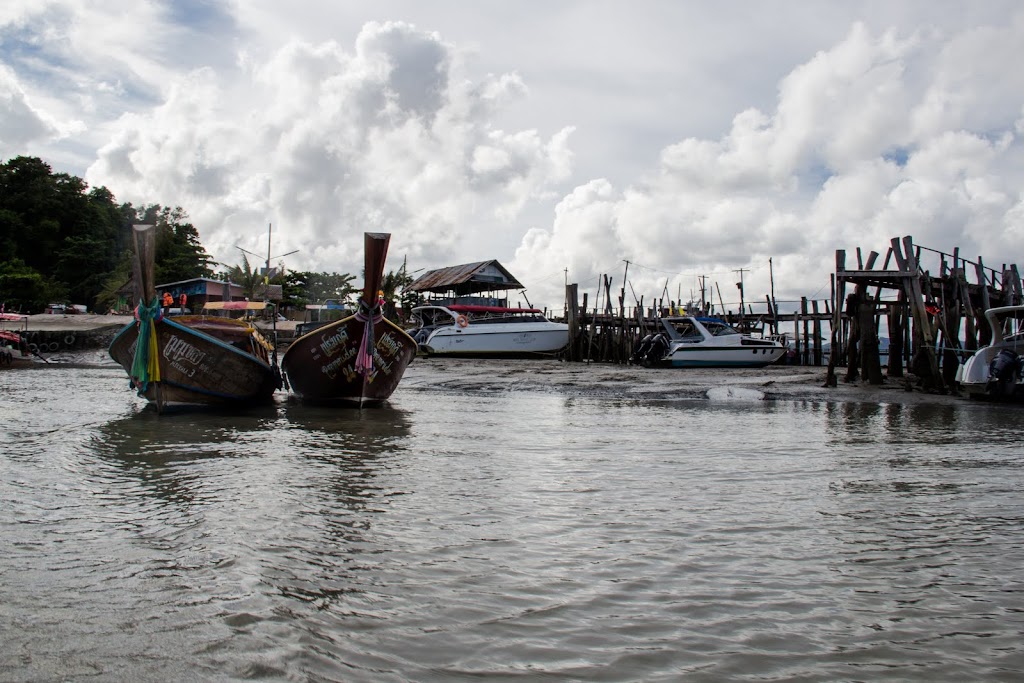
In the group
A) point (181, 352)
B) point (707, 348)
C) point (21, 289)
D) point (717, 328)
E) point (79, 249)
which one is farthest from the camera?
point (79, 249)

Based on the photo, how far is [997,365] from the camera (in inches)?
500

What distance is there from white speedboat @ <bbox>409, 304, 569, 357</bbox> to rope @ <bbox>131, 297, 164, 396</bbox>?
20.4 m

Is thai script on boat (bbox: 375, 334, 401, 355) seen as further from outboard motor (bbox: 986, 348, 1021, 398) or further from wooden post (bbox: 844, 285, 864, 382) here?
outboard motor (bbox: 986, 348, 1021, 398)

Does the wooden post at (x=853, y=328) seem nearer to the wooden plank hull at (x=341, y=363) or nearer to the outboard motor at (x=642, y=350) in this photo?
the wooden plank hull at (x=341, y=363)

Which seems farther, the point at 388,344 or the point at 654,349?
the point at 654,349

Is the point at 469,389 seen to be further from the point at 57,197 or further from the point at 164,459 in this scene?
the point at 57,197

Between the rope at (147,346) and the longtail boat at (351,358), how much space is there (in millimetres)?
2288

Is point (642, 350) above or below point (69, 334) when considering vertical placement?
below

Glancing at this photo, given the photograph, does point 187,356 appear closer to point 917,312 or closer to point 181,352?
point 181,352

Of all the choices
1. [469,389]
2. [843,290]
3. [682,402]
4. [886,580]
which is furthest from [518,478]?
[843,290]

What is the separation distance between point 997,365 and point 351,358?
1118cm

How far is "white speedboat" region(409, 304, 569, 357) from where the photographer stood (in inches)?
1186

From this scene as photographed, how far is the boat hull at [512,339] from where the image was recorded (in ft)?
98.7

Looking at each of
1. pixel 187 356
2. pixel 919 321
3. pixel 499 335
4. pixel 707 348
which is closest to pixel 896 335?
pixel 919 321
